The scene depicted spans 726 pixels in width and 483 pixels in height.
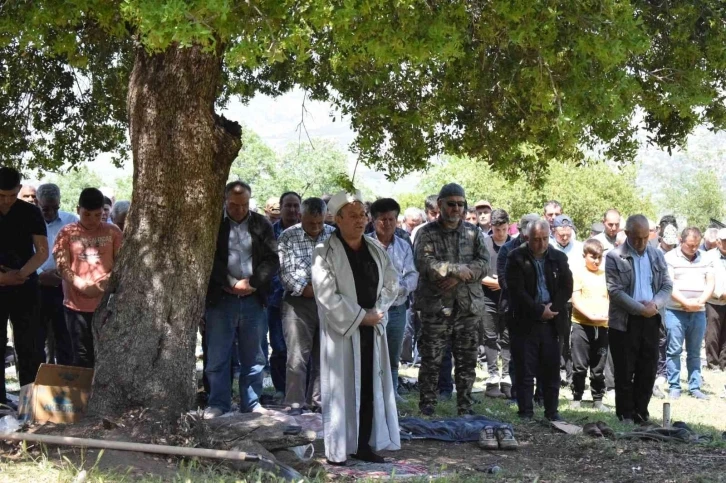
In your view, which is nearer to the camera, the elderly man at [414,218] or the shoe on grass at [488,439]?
the shoe on grass at [488,439]

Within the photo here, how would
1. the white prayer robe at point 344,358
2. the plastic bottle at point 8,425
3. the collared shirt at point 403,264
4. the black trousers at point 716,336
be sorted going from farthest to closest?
the black trousers at point 716,336 < the collared shirt at point 403,264 < the white prayer robe at point 344,358 < the plastic bottle at point 8,425

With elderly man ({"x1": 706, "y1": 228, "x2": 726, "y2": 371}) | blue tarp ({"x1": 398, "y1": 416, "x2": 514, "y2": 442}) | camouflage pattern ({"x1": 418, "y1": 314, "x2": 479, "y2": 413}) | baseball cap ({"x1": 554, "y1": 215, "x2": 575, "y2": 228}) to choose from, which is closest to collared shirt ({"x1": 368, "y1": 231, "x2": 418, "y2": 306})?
camouflage pattern ({"x1": 418, "y1": 314, "x2": 479, "y2": 413})

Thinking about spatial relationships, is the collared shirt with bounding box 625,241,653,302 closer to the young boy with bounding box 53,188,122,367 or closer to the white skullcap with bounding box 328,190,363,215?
the white skullcap with bounding box 328,190,363,215

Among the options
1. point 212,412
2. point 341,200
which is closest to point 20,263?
A: point 212,412

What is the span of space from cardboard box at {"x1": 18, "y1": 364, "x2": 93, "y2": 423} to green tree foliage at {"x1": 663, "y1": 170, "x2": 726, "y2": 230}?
67.8m

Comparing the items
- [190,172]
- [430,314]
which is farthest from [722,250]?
[190,172]

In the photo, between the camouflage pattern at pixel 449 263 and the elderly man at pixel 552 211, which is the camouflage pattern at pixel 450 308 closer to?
the camouflage pattern at pixel 449 263

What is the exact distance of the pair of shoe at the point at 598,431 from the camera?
34.8 feet

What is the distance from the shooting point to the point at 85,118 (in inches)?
492

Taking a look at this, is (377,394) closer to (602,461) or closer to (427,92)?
(602,461)

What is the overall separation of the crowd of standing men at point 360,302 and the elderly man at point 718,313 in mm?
3016

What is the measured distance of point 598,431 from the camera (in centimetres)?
1062

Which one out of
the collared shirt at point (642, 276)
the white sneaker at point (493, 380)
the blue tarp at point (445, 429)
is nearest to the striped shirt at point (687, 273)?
the white sneaker at point (493, 380)

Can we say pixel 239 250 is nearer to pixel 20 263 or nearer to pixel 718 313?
pixel 20 263
